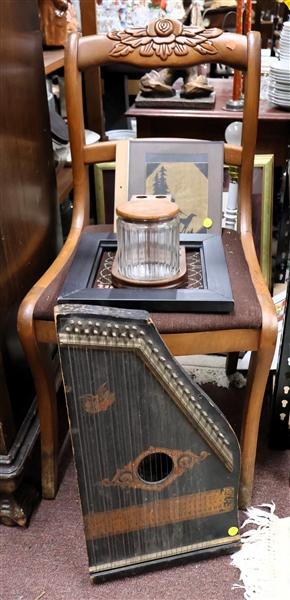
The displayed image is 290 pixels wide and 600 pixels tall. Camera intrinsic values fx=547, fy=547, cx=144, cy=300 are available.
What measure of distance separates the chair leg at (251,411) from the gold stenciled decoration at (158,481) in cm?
15

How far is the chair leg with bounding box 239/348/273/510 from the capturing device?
1.00 metres

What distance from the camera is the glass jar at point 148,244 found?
982 mm

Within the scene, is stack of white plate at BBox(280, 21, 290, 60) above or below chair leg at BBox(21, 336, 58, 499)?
above

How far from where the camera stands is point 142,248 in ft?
3.32

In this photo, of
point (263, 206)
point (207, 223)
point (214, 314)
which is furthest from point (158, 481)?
point (263, 206)

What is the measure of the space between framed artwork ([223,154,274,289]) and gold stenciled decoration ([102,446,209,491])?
3.29 ft

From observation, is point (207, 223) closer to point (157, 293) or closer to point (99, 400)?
point (157, 293)

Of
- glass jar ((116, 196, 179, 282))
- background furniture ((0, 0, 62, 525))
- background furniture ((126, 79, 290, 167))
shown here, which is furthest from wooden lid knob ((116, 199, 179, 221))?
background furniture ((126, 79, 290, 167))

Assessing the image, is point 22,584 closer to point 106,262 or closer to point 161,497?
point 161,497

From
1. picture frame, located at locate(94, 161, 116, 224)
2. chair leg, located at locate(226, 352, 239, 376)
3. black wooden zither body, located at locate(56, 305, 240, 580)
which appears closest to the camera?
black wooden zither body, located at locate(56, 305, 240, 580)

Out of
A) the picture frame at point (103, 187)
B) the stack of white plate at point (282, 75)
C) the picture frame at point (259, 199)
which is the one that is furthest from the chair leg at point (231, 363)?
the stack of white plate at point (282, 75)

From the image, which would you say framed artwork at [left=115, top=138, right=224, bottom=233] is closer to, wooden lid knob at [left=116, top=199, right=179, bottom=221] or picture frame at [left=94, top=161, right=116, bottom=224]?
wooden lid knob at [left=116, top=199, right=179, bottom=221]

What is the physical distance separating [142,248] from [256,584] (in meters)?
0.66

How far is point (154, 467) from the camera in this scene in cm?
103
